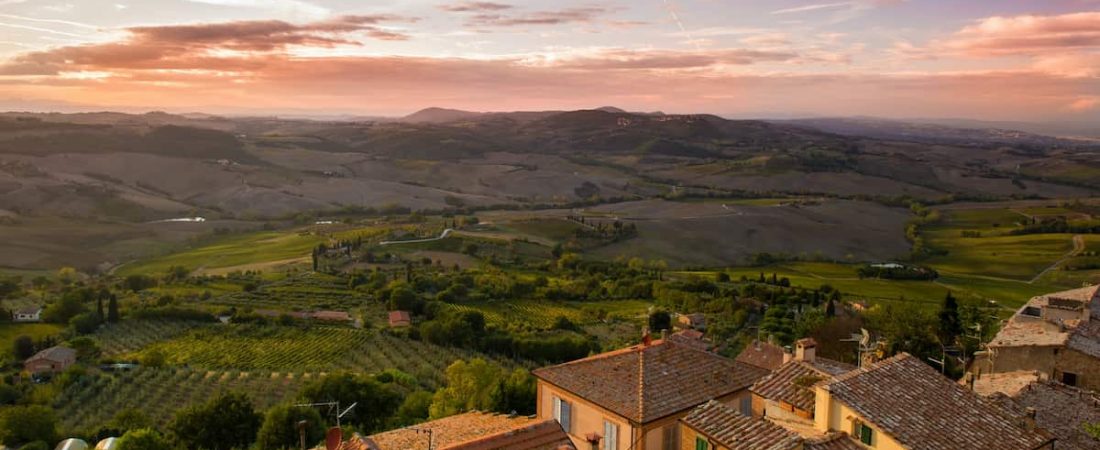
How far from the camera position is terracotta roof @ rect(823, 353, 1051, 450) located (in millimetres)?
13312

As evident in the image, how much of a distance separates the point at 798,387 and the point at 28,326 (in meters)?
68.3

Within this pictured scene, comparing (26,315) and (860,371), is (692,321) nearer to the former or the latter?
(860,371)

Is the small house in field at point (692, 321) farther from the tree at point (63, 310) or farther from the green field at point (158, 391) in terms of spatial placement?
the tree at point (63, 310)

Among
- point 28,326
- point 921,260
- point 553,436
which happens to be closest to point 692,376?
point 553,436

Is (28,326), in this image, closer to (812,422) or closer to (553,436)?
(553,436)

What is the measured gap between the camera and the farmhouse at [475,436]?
14.5 m

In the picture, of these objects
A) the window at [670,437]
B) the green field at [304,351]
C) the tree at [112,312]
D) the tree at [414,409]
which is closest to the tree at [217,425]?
the tree at [414,409]

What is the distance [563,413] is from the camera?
64.4ft

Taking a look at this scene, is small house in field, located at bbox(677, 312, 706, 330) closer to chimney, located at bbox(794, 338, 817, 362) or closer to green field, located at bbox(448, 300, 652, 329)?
green field, located at bbox(448, 300, 652, 329)

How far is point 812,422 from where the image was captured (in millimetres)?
15234

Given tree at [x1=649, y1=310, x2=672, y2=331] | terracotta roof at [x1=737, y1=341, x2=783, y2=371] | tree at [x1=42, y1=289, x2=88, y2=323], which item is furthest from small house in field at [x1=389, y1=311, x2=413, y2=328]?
terracotta roof at [x1=737, y1=341, x2=783, y2=371]

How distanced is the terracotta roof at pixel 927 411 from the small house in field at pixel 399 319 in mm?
49776

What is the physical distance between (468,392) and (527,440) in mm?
18607

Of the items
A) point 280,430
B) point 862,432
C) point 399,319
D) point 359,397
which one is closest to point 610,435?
point 862,432
